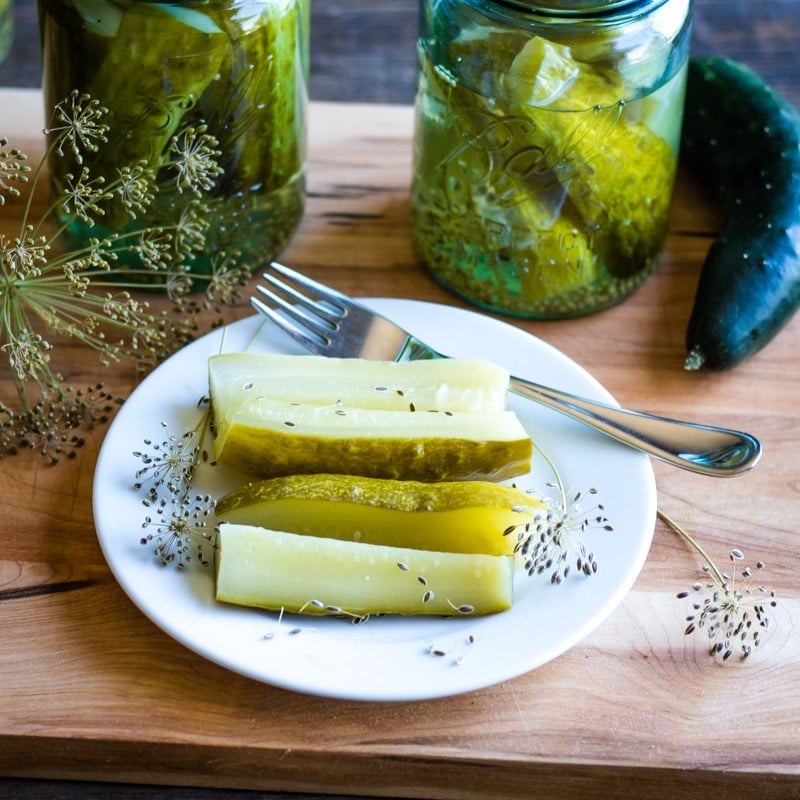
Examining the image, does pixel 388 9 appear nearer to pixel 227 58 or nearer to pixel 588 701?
pixel 227 58

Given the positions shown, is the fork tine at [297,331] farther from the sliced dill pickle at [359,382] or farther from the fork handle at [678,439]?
the fork handle at [678,439]

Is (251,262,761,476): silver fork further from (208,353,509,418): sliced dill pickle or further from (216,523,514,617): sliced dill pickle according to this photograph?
(216,523,514,617): sliced dill pickle

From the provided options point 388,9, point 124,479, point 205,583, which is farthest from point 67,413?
point 388,9

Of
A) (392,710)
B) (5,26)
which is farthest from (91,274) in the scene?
(5,26)

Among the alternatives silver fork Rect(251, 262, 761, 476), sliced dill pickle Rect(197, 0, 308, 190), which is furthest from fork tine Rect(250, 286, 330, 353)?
sliced dill pickle Rect(197, 0, 308, 190)

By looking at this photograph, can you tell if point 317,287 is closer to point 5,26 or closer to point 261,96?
point 261,96

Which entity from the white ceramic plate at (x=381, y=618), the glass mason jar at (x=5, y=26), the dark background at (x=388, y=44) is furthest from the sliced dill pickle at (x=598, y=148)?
the glass mason jar at (x=5, y=26)
